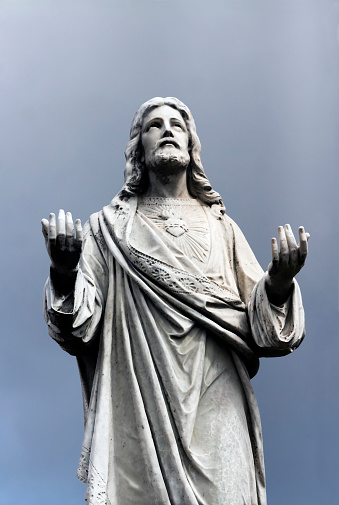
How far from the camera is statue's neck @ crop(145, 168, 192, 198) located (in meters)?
13.6

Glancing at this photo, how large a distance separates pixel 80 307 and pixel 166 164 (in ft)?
7.47

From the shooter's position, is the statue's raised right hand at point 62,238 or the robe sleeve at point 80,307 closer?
the statue's raised right hand at point 62,238

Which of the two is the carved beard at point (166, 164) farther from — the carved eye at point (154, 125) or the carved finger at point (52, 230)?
the carved finger at point (52, 230)

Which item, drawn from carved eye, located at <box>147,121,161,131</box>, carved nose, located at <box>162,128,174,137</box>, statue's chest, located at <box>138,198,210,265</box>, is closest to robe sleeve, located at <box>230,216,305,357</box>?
statue's chest, located at <box>138,198,210,265</box>

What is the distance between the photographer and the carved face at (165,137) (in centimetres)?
1341

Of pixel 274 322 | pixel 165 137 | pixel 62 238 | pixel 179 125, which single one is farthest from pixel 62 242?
pixel 179 125

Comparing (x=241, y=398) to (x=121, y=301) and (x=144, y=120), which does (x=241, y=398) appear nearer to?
(x=121, y=301)

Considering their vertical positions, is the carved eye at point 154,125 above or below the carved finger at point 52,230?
above

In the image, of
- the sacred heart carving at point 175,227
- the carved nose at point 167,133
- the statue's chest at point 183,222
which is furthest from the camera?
the carved nose at point 167,133

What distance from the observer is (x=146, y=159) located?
13.6 metres

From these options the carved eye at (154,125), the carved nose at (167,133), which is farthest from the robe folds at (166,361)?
the carved eye at (154,125)

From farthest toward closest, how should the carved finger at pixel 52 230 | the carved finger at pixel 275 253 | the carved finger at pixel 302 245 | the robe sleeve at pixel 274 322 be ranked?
the robe sleeve at pixel 274 322 → the carved finger at pixel 275 253 → the carved finger at pixel 302 245 → the carved finger at pixel 52 230

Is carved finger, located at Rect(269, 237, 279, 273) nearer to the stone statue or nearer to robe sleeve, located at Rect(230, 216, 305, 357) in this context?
the stone statue

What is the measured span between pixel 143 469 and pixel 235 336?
181 cm
